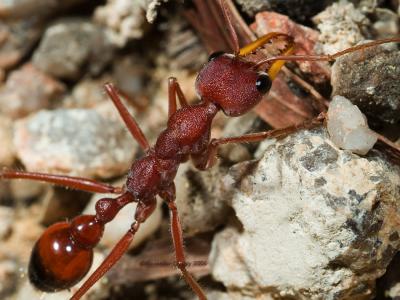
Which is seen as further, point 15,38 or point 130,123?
point 15,38

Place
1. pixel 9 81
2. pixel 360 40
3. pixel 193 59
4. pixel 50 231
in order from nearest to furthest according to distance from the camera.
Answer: pixel 360 40
pixel 50 231
pixel 193 59
pixel 9 81

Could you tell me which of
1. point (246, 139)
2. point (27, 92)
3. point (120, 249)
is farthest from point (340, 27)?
point (27, 92)

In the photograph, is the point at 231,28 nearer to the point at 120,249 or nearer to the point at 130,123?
the point at 130,123

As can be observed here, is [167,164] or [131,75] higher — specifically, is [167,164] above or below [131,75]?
below

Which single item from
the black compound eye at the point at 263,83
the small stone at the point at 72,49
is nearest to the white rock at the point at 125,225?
the small stone at the point at 72,49

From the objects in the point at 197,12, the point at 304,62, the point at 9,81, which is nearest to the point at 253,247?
the point at 304,62

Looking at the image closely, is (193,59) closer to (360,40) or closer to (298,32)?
(298,32)
